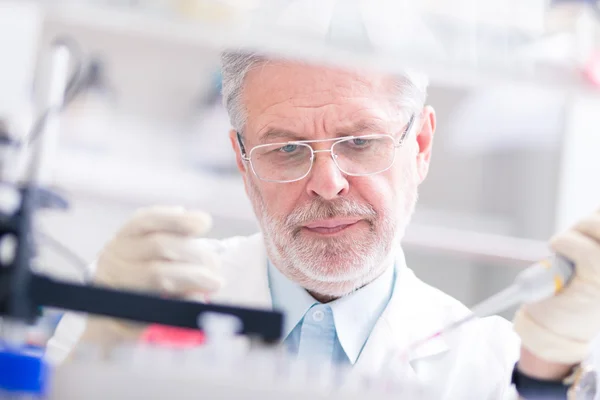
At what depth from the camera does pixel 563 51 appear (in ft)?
3.10

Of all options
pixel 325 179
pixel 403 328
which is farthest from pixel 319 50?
pixel 403 328

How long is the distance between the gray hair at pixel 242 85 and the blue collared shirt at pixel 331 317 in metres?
0.28

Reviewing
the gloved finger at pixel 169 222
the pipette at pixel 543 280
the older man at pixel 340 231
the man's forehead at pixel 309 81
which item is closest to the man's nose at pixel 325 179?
the older man at pixel 340 231

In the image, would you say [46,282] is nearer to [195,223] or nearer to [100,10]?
[195,223]

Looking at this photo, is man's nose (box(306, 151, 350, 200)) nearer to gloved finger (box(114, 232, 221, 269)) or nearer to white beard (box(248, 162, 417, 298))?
white beard (box(248, 162, 417, 298))

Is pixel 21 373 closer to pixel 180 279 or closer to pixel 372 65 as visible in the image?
pixel 180 279

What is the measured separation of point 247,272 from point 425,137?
42 centimetres

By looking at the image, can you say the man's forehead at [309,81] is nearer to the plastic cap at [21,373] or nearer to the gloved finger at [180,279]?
the gloved finger at [180,279]

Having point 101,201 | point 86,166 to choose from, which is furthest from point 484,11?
point 86,166

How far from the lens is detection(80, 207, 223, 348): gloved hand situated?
73cm

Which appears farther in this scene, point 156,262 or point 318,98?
point 318,98

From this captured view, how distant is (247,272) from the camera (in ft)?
3.40

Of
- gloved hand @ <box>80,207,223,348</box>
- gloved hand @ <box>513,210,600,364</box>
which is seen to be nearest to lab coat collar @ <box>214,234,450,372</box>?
gloved hand @ <box>80,207,223,348</box>

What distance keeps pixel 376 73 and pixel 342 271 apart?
0.32 metres
